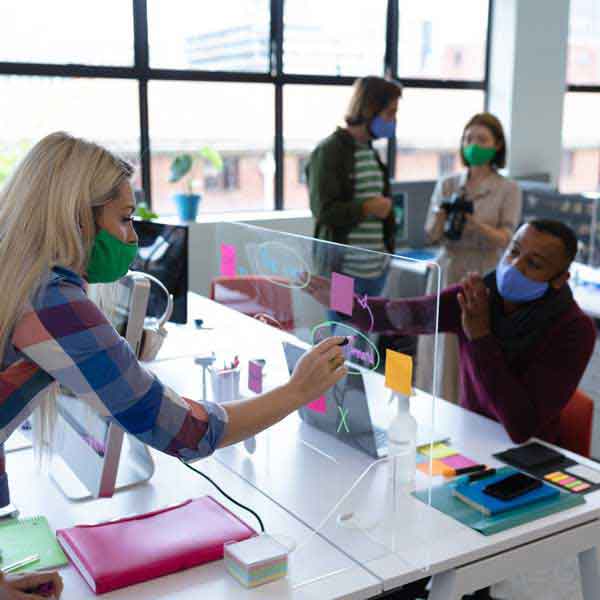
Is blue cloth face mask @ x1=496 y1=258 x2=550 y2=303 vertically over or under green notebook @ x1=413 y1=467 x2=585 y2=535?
over

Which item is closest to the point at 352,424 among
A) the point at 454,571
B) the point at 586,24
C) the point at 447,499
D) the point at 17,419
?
the point at 447,499

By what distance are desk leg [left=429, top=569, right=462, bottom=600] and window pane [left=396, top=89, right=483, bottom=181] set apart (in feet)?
14.2

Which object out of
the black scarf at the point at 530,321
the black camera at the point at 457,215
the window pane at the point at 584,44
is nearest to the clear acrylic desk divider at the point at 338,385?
the black scarf at the point at 530,321

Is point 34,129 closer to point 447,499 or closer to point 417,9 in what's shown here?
point 417,9

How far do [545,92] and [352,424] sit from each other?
183 inches

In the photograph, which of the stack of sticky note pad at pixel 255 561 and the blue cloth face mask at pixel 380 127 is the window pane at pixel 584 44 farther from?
the stack of sticky note pad at pixel 255 561

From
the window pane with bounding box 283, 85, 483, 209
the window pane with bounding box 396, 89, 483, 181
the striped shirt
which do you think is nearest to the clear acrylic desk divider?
the striped shirt

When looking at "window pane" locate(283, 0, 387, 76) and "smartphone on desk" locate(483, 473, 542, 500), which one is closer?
"smartphone on desk" locate(483, 473, 542, 500)

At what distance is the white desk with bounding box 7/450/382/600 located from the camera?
1307 millimetres

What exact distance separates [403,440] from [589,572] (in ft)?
1.66

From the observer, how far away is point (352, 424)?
1647 mm

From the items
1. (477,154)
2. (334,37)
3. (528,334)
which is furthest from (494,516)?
(334,37)

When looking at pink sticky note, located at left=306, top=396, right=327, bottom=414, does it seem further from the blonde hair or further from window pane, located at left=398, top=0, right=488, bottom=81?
window pane, located at left=398, top=0, right=488, bottom=81

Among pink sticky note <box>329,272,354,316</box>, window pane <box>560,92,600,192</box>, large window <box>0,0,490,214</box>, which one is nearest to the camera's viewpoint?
pink sticky note <box>329,272,354,316</box>
